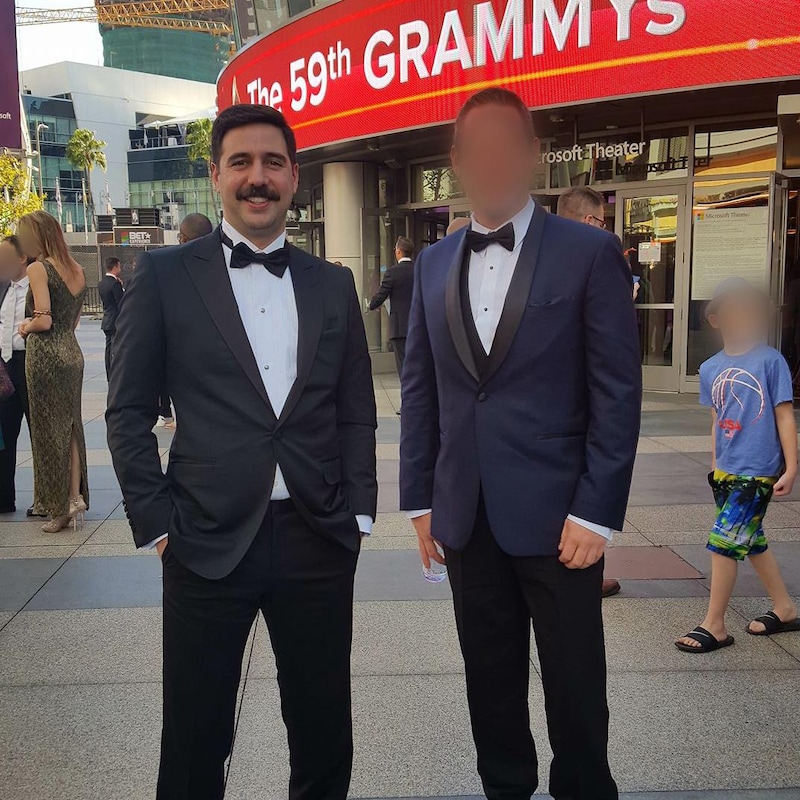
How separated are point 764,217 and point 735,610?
305 inches

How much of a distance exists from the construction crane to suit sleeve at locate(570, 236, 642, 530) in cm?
14017

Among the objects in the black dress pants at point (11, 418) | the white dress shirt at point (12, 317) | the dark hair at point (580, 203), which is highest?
the dark hair at point (580, 203)

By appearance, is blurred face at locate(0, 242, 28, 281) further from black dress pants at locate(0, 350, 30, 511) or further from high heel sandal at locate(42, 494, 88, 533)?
high heel sandal at locate(42, 494, 88, 533)

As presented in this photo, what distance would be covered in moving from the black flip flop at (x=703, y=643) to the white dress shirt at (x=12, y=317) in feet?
17.1

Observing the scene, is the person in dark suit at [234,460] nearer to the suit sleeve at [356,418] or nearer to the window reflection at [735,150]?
the suit sleeve at [356,418]

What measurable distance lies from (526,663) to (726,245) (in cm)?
983

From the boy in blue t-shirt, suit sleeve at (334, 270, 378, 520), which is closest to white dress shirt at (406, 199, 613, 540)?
suit sleeve at (334, 270, 378, 520)

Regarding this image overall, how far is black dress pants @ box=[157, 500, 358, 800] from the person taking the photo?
231 centimetres

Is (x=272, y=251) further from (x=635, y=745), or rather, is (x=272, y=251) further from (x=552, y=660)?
(x=635, y=745)

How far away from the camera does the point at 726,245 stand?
11234 millimetres

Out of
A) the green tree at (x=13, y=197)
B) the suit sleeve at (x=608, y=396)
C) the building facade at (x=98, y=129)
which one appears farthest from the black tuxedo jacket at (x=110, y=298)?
the building facade at (x=98, y=129)

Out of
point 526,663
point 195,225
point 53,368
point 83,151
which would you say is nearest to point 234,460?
point 526,663

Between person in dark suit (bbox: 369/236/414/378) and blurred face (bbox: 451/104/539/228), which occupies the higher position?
blurred face (bbox: 451/104/539/228)

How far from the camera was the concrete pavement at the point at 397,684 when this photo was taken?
9.78 feet
